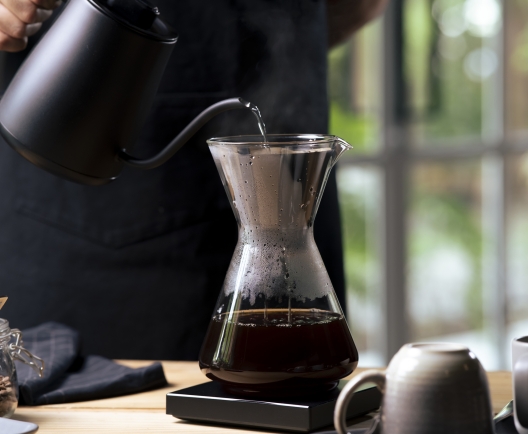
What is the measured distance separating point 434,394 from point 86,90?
0.55m

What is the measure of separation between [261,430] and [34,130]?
1.47 ft

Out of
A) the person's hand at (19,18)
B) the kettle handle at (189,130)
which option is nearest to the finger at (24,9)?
the person's hand at (19,18)

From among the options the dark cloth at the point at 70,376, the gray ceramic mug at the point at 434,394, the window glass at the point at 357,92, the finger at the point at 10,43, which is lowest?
the dark cloth at the point at 70,376

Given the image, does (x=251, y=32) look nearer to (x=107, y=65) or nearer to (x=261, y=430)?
(x=107, y=65)

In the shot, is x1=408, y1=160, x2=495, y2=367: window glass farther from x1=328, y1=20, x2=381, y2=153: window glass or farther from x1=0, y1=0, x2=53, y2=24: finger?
x1=0, y1=0, x2=53, y2=24: finger

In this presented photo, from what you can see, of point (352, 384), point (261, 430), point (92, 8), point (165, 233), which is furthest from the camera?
point (165, 233)

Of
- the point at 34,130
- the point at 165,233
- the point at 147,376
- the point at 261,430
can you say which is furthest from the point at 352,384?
the point at 165,233

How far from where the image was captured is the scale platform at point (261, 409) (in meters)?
0.71

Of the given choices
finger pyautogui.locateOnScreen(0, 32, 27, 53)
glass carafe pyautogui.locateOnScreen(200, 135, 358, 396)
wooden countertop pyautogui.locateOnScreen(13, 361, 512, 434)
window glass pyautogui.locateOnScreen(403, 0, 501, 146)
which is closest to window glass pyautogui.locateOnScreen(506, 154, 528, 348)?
window glass pyautogui.locateOnScreen(403, 0, 501, 146)

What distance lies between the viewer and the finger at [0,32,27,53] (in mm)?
1095

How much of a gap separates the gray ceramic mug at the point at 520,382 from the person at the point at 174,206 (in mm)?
696

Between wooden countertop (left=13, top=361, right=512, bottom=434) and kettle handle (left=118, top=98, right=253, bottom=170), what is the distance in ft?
0.93

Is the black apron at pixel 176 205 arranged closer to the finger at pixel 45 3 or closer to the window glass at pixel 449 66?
the finger at pixel 45 3

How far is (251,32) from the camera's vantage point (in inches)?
53.0
